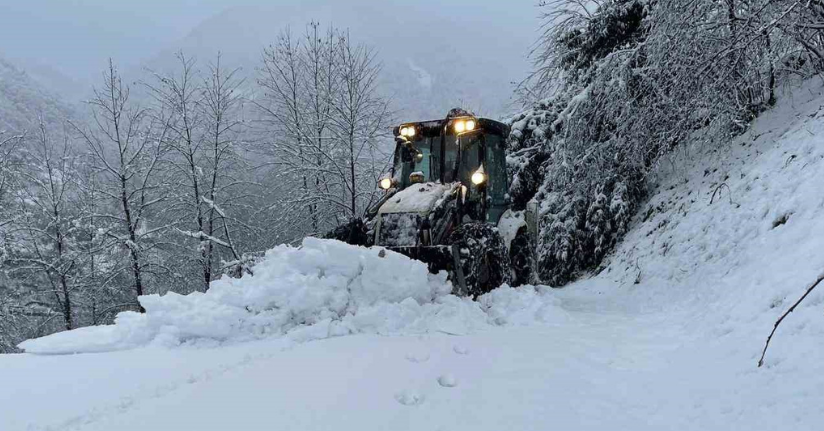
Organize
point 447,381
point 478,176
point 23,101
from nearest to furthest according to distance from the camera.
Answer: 1. point 447,381
2. point 478,176
3. point 23,101

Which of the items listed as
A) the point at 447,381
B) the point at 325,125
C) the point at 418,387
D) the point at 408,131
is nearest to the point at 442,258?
the point at 447,381

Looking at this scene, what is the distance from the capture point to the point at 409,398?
3.41m

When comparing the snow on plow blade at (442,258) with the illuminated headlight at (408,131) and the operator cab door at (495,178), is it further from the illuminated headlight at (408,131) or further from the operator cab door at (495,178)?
the illuminated headlight at (408,131)

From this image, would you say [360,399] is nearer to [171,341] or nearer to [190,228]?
[171,341]

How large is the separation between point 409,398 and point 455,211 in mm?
4016

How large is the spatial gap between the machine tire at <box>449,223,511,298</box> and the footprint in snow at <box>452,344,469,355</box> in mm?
1639

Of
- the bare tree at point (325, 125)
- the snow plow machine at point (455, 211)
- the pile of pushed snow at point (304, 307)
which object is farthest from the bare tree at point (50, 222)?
the pile of pushed snow at point (304, 307)

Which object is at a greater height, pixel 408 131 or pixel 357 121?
pixel 357 121

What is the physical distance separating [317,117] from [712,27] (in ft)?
45.5

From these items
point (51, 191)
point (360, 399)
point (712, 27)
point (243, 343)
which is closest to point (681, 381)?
point (360, 399)

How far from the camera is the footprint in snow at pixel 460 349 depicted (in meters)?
4.41

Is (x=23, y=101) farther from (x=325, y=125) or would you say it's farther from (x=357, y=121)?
(x=357, y=121)

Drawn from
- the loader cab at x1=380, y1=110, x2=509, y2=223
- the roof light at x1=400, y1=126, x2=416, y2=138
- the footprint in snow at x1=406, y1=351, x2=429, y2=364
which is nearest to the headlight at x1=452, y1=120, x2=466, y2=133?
the loader cab at x1=380, y1=110, x2=509, y2=223

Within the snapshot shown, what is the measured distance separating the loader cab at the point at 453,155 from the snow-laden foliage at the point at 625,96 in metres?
2.76
